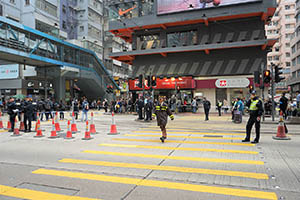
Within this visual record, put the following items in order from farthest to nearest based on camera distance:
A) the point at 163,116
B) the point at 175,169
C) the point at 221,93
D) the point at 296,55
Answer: the point at 296,55 < the point at 221,93 < the point at 163,116 < the point at 175,169

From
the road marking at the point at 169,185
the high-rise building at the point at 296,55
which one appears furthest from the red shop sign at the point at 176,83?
the high-rise building at the point at 296,55

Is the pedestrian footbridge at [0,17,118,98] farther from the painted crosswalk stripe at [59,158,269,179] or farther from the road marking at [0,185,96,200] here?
the road marking at [0,185,96,200]

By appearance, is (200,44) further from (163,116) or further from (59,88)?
(59,88)

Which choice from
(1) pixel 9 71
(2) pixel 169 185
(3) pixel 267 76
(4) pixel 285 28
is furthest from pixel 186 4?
(4) pixel 285 28

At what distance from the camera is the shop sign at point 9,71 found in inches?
1283

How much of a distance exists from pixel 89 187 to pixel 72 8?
4922cm

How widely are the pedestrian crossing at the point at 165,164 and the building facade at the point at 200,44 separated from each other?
1859 centimetres

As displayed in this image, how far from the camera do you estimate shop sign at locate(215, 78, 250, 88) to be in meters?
25.8

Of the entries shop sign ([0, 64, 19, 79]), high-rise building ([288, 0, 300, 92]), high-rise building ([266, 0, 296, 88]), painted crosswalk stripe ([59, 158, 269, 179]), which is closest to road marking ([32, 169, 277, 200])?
painted crosswalk stripe ([59, 158, 269, 179])

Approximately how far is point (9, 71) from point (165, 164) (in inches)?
1339

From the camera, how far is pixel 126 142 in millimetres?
9258

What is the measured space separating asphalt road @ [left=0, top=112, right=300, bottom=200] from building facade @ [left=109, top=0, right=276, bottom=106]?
18872 mm

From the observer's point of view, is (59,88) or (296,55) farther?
(296,55)

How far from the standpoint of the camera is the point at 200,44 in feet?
91.9
